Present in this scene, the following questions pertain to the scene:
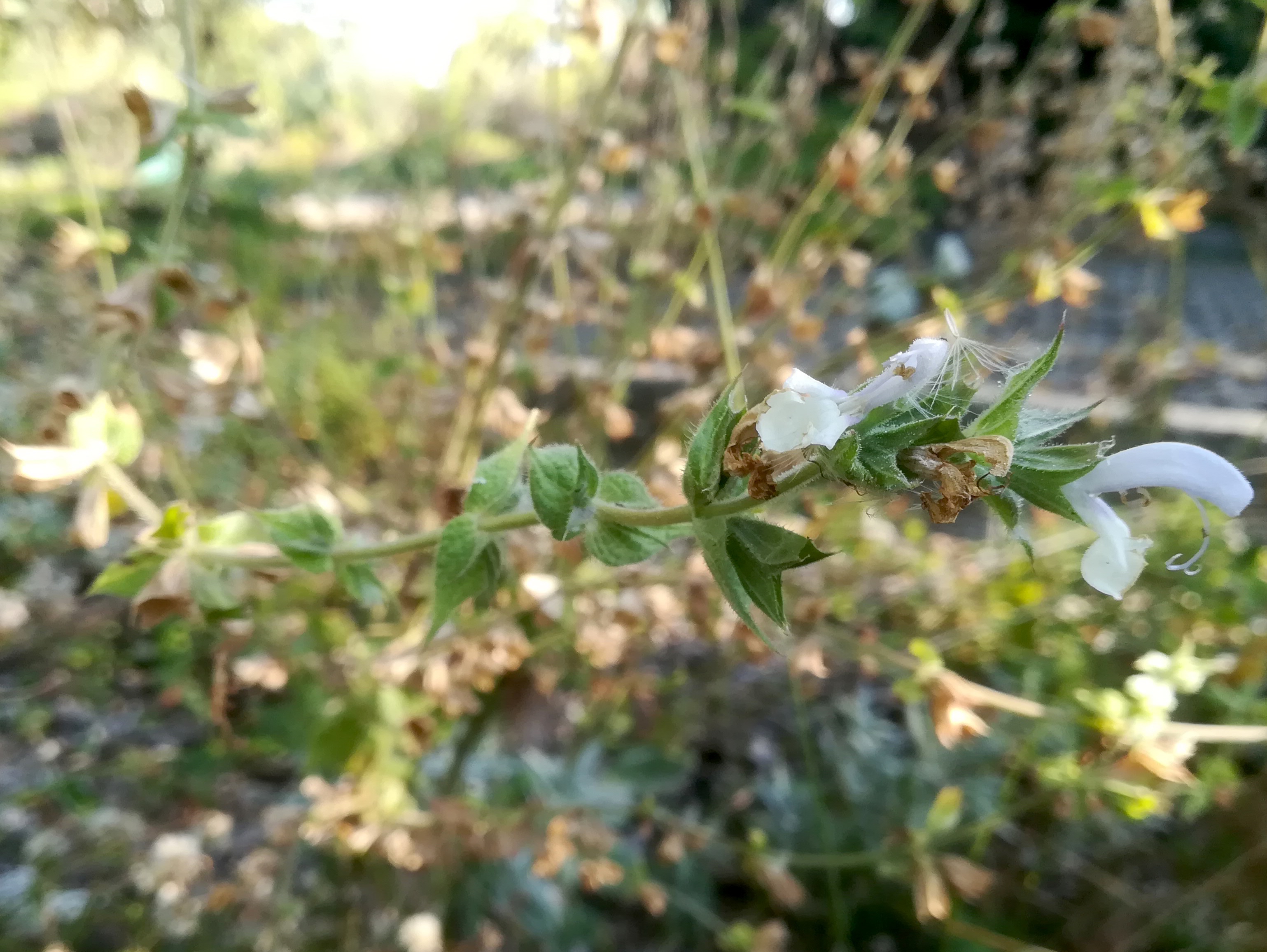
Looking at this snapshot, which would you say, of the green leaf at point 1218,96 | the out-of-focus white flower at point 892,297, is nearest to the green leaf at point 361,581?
the green leaf at point 1218,96

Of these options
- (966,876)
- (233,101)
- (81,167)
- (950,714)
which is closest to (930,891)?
(966,876)

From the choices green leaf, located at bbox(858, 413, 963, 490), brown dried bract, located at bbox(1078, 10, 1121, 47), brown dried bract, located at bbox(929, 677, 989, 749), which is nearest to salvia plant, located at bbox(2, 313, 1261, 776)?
green leaf, located at bbox(858, 413, 963, 490)

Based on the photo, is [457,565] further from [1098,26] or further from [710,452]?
[1098,26]

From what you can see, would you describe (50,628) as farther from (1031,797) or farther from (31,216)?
(31,216)

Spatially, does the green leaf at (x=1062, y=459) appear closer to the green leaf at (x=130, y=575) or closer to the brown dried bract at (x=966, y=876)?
the green leaf at (x=130, y=575)

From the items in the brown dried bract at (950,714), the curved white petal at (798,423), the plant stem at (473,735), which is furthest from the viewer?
the plant stem at (473,735)

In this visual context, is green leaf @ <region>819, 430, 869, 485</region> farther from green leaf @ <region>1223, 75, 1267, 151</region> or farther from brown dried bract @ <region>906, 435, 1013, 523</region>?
green leaf @ <region>1223, 75, 1267, 151</region>
